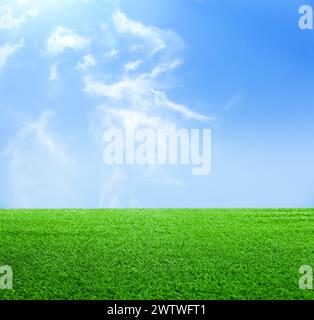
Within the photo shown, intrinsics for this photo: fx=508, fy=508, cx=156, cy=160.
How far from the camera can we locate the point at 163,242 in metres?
6.76

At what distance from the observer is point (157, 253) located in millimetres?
6379

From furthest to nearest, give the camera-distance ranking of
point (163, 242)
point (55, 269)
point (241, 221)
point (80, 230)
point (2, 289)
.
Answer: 1. point (241, 221)
2. point (80, 230)
3. point (163, 242)
4. point (55, 269)
5. point (2, 289)

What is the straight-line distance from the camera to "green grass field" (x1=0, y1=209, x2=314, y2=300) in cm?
552

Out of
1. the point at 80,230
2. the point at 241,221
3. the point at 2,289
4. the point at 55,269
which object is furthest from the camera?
the point at 241,221

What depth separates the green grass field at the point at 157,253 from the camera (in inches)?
217

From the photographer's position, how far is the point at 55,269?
599 centimetres

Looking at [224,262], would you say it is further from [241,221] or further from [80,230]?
[80,230]

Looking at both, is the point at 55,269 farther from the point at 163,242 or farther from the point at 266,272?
the point at 266,272

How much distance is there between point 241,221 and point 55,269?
3.09 meters
